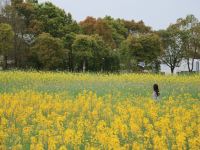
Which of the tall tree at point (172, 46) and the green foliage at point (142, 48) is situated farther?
the tall tree at point (172, 46)

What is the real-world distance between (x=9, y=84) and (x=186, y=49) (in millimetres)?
35074

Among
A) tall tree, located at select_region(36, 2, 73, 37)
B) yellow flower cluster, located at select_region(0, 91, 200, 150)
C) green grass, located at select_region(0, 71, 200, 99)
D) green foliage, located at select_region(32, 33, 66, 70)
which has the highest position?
tall tree, located at select_region(36, 2, 73, 37)

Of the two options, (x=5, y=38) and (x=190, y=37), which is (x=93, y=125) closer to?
(x=5, y=38)

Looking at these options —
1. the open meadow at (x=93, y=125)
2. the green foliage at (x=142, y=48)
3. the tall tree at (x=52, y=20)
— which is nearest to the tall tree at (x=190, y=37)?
the green foliage at (x=142, y=48)

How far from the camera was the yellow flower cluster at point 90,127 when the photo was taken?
7.03 metres

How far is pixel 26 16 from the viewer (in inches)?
1571

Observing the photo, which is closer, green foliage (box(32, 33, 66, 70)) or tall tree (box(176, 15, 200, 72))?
green foliage (box(32, 33, 66, 70))

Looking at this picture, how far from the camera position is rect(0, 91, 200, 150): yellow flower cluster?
7027mm

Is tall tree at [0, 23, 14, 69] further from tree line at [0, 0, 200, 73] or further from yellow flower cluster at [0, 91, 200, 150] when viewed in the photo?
yellow flower cluster at [0, 91, 200, 150]

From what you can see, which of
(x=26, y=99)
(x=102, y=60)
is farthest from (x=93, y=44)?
(x=26, y=99)

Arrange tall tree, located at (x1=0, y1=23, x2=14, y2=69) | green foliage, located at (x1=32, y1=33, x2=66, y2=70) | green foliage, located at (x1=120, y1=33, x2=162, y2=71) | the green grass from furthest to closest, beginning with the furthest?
green foliage, located at (x1=120, y1=33, x2=162, y2=71) < green foliage, located at (x1=32, y1=33, x2=66, y2=70) < tall tree, located at (x1=0, y1=23, x2=14, y2=69) < the green grass

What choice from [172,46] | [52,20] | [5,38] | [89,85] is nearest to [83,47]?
[52,20]

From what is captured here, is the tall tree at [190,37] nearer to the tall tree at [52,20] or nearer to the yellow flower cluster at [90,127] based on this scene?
the tall tree at [52,20]

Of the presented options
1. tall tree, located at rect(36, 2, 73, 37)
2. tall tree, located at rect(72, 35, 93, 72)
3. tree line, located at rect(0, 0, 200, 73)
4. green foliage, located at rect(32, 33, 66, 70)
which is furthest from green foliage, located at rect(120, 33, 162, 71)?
green foliage, located at rect(32, 33, 66, 70)
